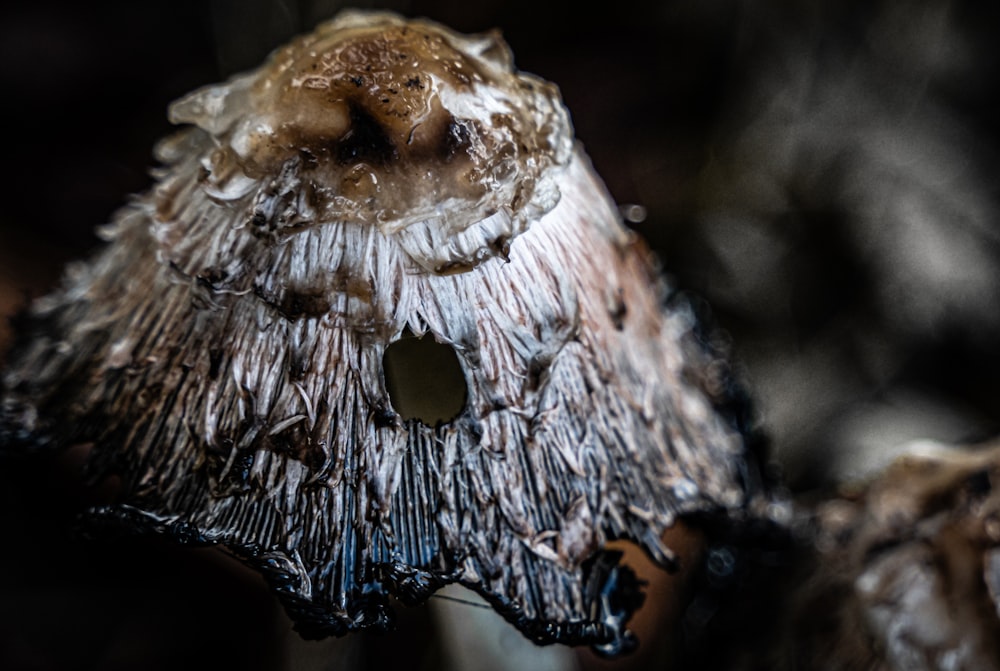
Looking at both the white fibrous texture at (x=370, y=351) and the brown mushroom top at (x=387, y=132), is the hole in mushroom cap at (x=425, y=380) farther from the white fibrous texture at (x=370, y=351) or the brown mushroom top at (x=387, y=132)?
the brown mushroom top at (x=387, y=132)

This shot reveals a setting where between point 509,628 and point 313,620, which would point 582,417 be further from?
point 509,628

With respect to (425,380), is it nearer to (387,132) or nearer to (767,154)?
(387,132)

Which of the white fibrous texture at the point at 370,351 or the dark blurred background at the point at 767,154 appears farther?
the dark blurred background at the point at 767,154

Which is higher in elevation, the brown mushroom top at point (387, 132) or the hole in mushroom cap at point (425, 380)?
the brown mushroom top at point (387, 132)

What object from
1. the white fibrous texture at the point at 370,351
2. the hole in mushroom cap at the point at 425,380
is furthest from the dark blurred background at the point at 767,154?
the hole in mushroom cap at the point at 425,380

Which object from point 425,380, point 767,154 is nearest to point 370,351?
point 425,380

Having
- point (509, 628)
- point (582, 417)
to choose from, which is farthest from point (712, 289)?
point (582, 417)
